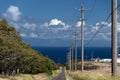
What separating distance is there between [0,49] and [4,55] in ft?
9.02

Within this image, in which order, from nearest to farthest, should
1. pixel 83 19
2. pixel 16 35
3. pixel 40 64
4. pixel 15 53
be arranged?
pixel 15 53
pixel 16 35
pixel 83 19
pixel 40 64

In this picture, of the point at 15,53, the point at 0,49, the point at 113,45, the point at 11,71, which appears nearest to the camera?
the point at 113,45

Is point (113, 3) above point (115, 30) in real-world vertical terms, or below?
above

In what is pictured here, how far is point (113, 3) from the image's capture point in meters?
27.0

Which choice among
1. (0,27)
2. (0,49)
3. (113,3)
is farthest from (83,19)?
(113,3)

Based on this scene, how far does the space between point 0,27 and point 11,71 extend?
20594 mm

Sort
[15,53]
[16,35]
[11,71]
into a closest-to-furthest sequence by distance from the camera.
Result: [15,53] < [16,35] < [11,71]

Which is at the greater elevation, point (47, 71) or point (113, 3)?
point (113, 3)

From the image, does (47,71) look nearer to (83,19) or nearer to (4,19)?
(83,19)

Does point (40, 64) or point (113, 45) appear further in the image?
point (40, 64)

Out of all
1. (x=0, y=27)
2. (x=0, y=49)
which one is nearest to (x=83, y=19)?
(x=0, y=27)

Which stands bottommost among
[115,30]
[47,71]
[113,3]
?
[47,71]

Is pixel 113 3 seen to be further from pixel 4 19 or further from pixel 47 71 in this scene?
pixel 47 71

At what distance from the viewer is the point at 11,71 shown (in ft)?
246
